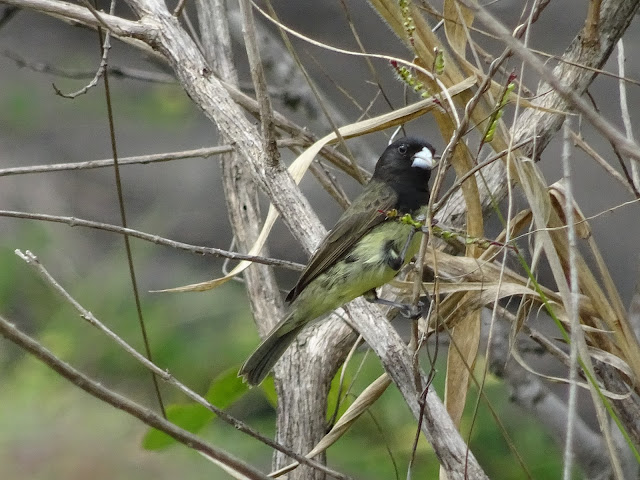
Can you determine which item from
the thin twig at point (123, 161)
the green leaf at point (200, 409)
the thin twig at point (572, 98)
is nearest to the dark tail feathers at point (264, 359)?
the green leaf at point (200, 409)

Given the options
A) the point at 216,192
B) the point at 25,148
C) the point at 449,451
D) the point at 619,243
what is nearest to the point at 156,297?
the point at 216,192

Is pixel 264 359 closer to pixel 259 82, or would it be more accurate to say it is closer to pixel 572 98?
pixel 259 82

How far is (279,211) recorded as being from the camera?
2.50 metres

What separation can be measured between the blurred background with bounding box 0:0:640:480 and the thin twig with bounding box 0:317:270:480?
1533 mm

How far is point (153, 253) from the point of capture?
7.64 metres

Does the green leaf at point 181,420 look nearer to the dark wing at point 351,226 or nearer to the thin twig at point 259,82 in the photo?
the dark wing at point 351,226

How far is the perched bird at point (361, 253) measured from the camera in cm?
291

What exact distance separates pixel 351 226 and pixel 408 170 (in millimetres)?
362

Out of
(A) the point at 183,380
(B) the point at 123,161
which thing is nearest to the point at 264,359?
(B) the point at 123,161

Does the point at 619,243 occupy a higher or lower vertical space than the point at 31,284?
lower

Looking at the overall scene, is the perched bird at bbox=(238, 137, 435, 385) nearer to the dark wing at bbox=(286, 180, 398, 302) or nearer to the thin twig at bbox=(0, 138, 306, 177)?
the dark wing at bbox=(286, 180, 398, 302)

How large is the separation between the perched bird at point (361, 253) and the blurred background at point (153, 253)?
39 cm

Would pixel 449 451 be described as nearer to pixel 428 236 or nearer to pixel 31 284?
pixel 428 236

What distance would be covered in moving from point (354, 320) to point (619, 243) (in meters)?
4.49
